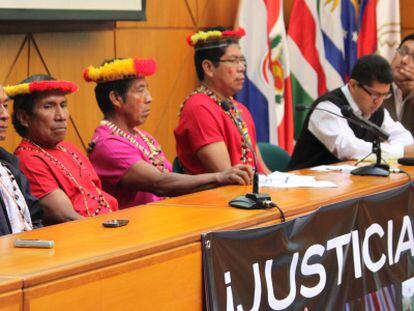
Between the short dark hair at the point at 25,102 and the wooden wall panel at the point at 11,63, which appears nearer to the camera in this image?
the short dark hair at the point at 25,102

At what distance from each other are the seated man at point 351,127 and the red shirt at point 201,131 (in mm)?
478

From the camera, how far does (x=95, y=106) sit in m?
5.25

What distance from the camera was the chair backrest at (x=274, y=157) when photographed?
4.92 m

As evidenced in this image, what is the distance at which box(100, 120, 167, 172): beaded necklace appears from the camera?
13.6 ft

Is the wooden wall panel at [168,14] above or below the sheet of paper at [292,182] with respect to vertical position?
above

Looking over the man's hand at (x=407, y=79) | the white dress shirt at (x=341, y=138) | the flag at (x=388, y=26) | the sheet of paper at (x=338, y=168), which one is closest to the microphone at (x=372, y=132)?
the sheet of paper at (x=338, y=168)

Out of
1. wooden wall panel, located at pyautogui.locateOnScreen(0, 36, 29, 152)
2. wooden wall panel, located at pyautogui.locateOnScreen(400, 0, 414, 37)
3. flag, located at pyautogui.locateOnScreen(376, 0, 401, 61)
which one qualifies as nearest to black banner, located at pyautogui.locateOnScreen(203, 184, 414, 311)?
wooden wall panel, located at pyautogui.locateOnScreen(0, 36, 29, 152)

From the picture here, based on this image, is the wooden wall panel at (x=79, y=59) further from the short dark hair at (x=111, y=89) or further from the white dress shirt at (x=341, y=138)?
the white dress shirt at (x=341, y=138)

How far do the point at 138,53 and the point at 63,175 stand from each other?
1.98 metres

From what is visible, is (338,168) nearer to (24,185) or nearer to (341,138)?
(341,138)

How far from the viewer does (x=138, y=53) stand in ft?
18.2

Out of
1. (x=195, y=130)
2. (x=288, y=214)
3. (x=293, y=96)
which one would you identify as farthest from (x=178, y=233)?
(x=293, y=96)

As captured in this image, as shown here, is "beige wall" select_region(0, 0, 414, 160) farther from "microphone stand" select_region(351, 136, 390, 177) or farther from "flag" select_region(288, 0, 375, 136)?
"microphone stand" select_region(351, 136, 390, 177)

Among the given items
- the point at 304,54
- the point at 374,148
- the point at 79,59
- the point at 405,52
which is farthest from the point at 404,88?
the point at 79,59
